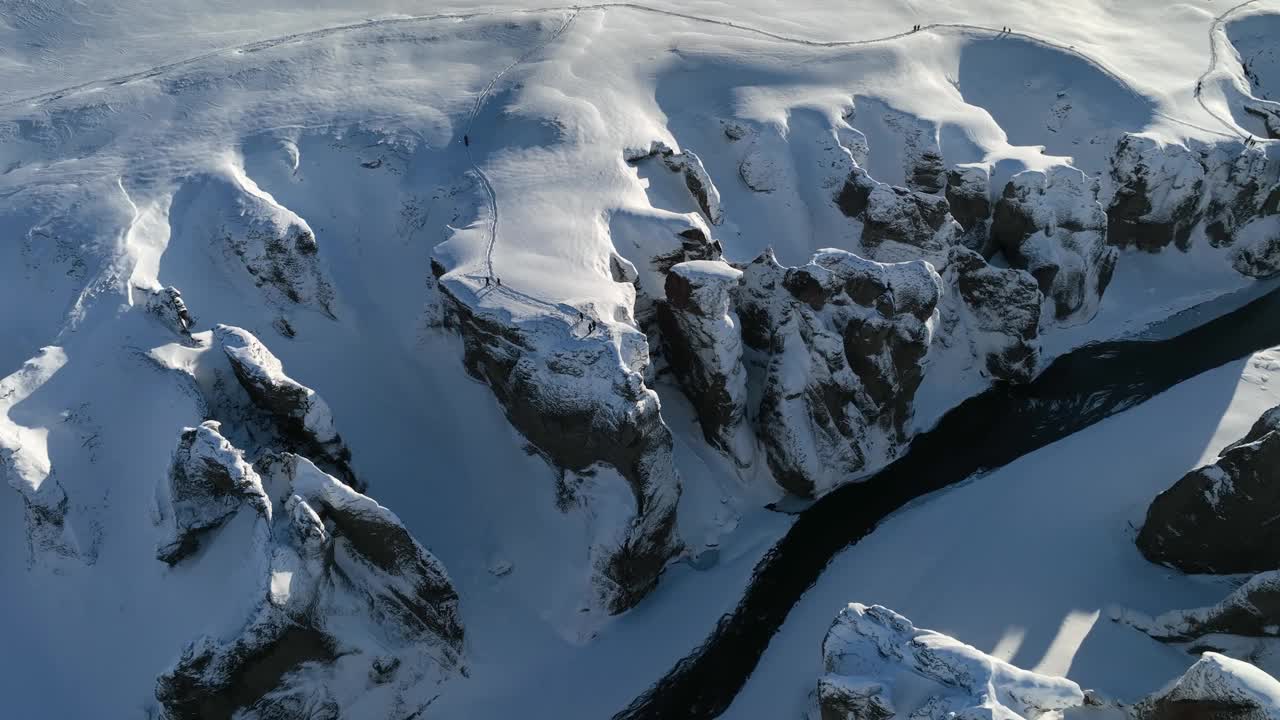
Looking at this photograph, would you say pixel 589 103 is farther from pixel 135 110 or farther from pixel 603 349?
pixel 135 110

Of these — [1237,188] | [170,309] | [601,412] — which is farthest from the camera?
[1237,188]

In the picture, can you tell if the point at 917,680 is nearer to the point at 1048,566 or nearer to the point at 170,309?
the point at 1048,566

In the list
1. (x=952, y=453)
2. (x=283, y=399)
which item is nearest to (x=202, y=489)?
(x=283, y=399)

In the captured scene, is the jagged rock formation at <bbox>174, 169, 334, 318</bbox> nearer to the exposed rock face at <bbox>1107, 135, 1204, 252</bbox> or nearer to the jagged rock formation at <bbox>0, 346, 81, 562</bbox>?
the jagged rock formation at <bbox>0, 346, 81, 562</bbox>

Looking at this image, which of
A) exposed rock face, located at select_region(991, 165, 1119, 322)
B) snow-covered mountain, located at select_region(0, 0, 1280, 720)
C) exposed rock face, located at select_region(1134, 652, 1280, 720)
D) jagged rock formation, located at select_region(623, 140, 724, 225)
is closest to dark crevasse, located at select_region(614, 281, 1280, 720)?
snow-covered mountain, located at select_region(0, 0, 1280, 720)

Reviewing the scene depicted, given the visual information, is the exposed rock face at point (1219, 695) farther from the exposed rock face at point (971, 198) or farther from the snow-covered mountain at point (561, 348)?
the exposed rock face at point (971, 198)

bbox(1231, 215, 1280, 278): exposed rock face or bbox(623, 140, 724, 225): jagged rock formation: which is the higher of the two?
bbox(623, 140, 724, 225): jagged rock formation
